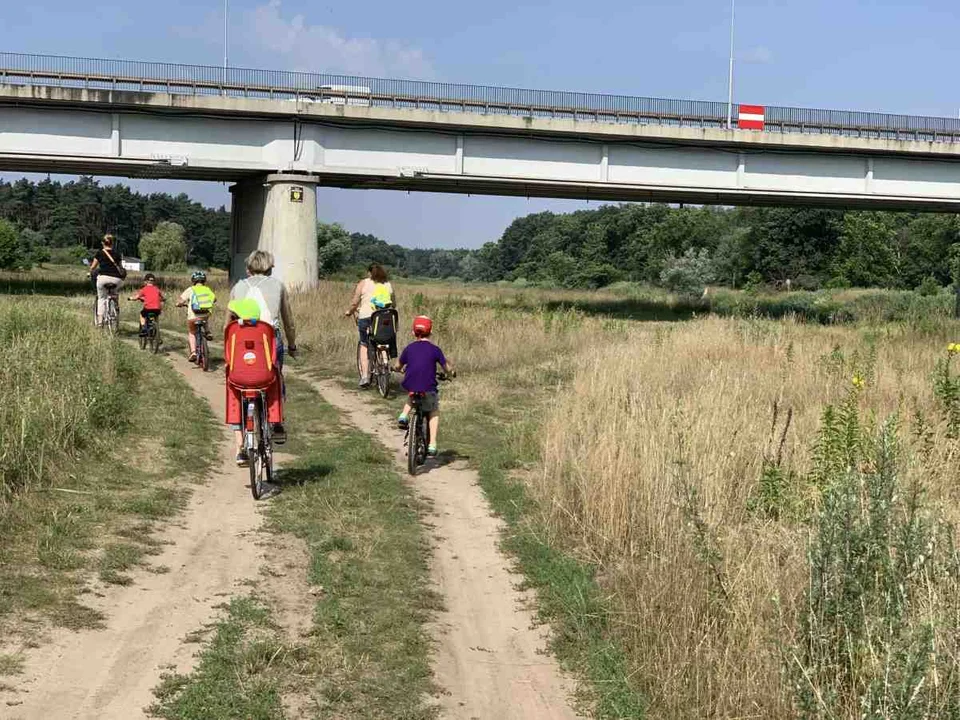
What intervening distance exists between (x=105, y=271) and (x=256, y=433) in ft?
37.0

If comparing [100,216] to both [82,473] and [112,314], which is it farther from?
[82,473]

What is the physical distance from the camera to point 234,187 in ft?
118

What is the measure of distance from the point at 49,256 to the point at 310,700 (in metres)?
90.5

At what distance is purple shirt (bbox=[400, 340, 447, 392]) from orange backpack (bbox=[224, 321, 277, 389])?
6.39ft

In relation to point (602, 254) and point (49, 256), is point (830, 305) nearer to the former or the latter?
point (49, 256)

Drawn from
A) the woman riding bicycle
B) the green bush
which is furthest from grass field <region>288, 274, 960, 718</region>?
the woman riding bicycle

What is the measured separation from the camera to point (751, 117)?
110ft

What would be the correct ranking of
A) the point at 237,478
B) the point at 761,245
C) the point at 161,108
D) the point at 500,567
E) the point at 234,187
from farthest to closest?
1. the point at 761,245
2. the point at 234,187
3. the point at 161,108
4. the point at 237,478
5. the point at 500,567

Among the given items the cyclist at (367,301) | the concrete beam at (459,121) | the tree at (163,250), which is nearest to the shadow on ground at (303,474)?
the cyclist at (367,301)

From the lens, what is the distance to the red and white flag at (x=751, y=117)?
3341 centimetres

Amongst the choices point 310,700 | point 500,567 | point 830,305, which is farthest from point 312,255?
point 310,700

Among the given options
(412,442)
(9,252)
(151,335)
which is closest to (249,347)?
(412,442)

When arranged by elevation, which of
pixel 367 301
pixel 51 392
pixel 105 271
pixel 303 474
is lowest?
pixel 303 474

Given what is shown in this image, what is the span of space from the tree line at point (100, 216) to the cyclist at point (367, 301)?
100 metres
